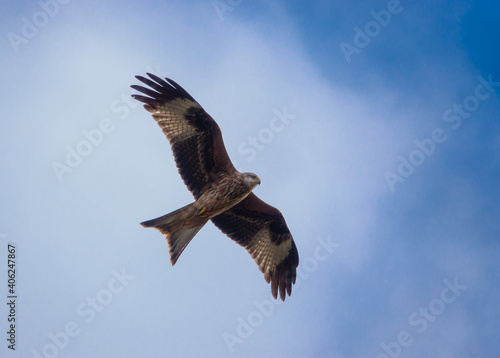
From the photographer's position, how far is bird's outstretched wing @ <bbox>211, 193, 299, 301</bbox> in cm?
984

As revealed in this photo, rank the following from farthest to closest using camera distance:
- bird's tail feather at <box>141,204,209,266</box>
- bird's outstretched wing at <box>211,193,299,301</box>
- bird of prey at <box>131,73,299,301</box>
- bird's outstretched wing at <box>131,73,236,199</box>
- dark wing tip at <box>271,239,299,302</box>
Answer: dark wing tip at <box>271,239,299,302</box>, bird's outstretched wing at <box>211,193,299,301</box>, bird's outstretched wing at <box>131,73,236,199</box>, bird of prey at <box>131,73,299,301</box>, bird's tail feather at <box>141,204,209,266</box>

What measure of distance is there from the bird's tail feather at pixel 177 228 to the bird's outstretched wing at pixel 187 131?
1.95 feet

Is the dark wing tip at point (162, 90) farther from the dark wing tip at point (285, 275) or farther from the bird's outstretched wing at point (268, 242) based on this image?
the dark wing tip at point (285, 275)

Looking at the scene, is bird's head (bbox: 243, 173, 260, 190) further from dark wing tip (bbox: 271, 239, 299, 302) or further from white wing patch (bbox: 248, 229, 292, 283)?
dark wing tip (bbox: 271, 239, 299, 302)

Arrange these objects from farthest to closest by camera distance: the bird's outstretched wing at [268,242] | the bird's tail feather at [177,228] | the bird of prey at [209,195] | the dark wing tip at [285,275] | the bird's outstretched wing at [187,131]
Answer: the dark wing tip at [285,275]
the bird's outstretched wing at [268,242]
the bird's outstretched wing at [187,131]
the bird of prey at [209,195]
the bird's tail feather at [177,228]

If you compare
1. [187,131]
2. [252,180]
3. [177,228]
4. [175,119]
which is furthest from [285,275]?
[175,119]

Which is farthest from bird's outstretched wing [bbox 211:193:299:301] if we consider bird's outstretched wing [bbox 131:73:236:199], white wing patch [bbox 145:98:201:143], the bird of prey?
white wing patch [bbox 145:98:201:143]

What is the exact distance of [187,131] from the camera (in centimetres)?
911

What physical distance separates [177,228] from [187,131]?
179 centimetres

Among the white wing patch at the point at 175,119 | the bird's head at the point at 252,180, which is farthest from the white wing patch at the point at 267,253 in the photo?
the white wing patch at the point at 175,119

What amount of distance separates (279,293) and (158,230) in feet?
9.70

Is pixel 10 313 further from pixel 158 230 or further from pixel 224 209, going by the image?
pixel 224 209

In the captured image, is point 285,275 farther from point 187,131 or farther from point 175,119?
point 175,119

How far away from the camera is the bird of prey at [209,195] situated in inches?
342
